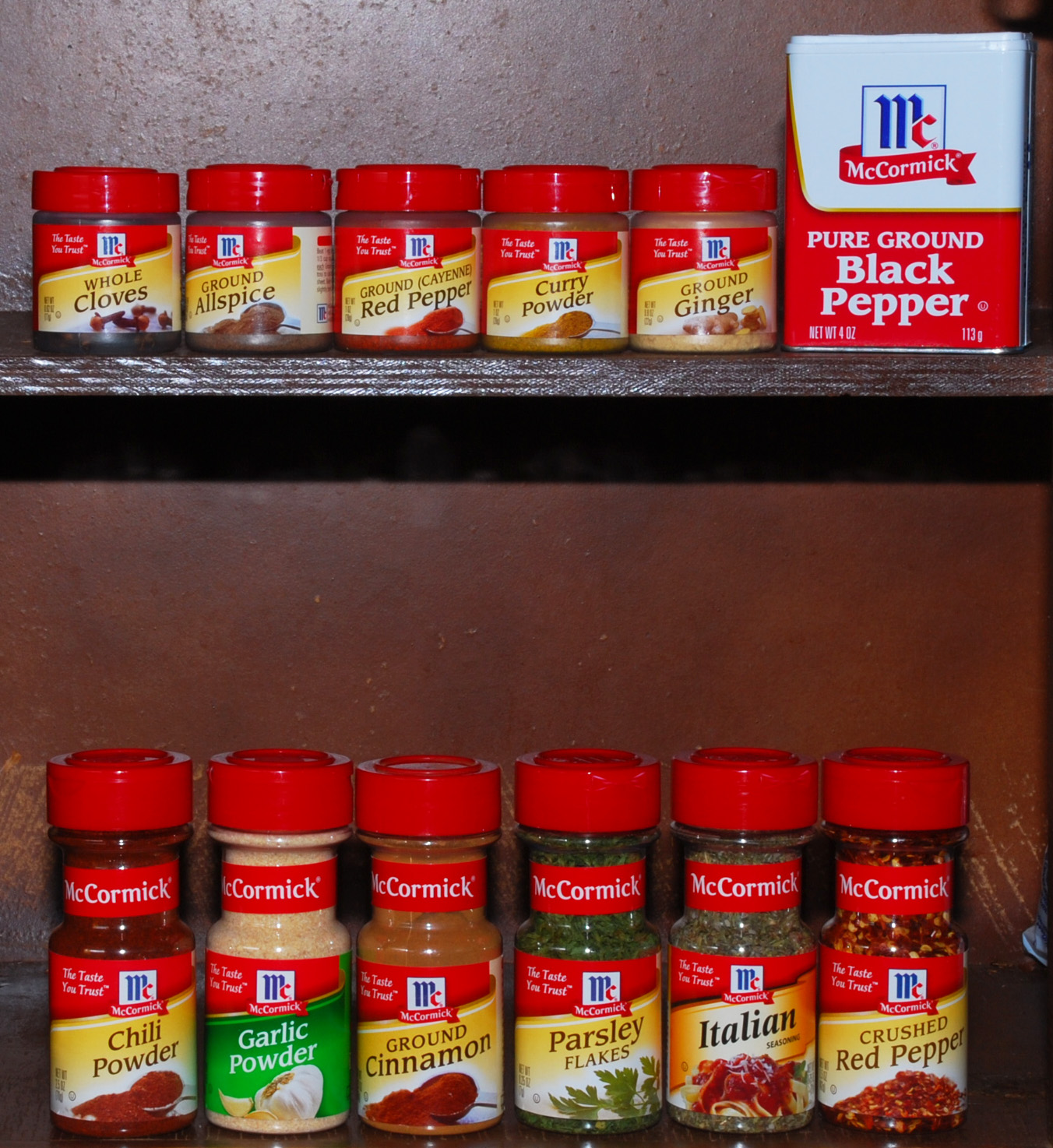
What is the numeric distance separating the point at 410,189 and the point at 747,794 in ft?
1.50

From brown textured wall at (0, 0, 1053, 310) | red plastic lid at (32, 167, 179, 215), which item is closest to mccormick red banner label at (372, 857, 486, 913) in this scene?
red plastic lid at (32, 167, 179, 215)

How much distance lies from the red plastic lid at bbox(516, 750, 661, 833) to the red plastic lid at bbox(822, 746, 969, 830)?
12 cm

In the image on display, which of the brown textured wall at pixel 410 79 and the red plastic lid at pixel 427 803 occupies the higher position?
the brown textured wall at pixel 410 79

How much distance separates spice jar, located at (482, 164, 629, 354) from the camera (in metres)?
1.10

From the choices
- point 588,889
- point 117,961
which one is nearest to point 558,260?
point 588,889

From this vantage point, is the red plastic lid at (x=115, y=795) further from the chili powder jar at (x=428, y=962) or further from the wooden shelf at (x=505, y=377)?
the wooden shelf at (x=505, y=377)

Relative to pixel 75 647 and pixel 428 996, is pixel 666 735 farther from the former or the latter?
pixel 75 647

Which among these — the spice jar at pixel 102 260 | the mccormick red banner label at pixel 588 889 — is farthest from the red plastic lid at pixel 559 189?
the mccormick red banner label at pixel 588 889

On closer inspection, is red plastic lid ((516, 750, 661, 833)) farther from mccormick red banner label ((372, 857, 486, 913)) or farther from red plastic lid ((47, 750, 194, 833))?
red plastic lid ((47, 750, 194, 833))

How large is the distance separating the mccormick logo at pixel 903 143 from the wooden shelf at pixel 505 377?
0.44 feet

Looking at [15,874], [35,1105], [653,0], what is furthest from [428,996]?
[653,0]

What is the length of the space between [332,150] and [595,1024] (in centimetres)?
71

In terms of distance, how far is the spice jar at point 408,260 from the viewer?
1.10 meters

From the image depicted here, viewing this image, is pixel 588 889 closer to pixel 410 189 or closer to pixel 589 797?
pixel 589 797
